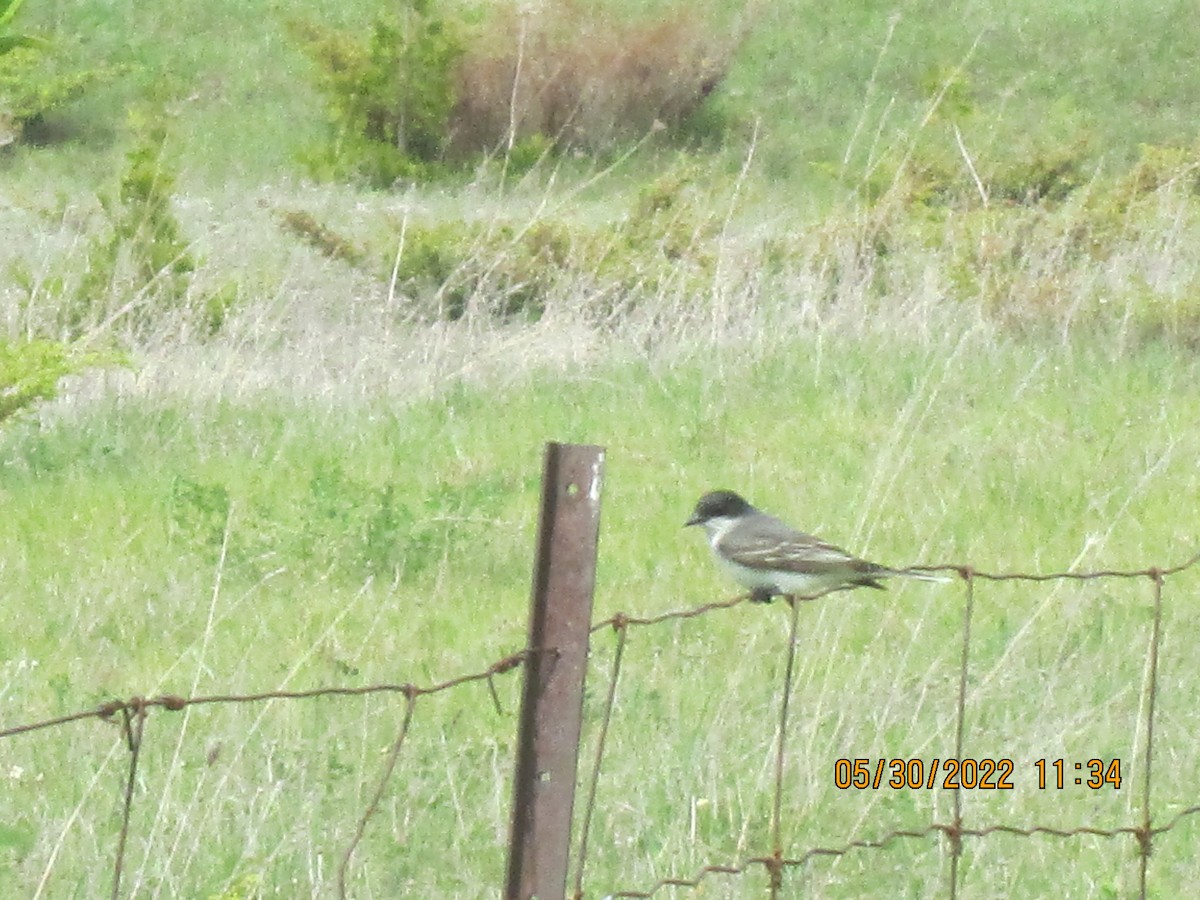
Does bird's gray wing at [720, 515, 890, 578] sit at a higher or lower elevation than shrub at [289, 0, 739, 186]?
higher

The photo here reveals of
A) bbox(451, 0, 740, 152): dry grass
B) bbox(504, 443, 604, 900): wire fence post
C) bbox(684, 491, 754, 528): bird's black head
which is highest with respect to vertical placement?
bbox(504, 443, 604, 900): wire fence post

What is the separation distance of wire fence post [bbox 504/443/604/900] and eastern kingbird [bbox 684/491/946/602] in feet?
6.94

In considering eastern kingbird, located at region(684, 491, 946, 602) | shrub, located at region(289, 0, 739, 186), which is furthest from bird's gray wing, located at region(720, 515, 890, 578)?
shrub, located at region(289, 0, 739, 186)

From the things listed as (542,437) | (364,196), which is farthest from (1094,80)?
(542,437)

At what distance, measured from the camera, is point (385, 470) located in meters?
7.22

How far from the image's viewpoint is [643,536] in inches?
247

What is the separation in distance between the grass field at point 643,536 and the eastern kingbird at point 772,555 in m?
0.25

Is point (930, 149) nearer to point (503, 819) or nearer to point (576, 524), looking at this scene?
point (503, 819)

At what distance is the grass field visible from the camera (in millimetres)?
4074

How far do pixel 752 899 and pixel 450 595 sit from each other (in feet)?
6.97
